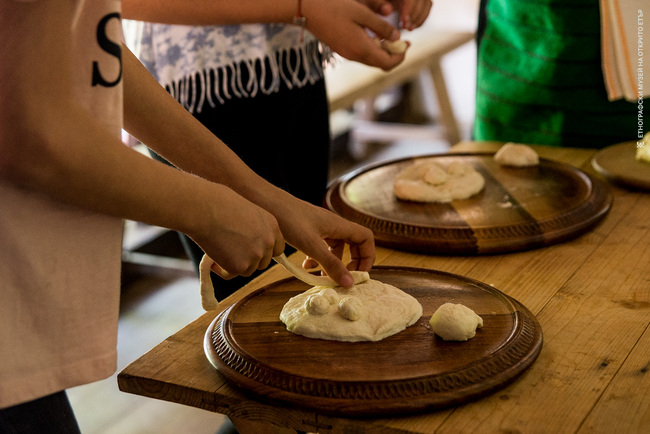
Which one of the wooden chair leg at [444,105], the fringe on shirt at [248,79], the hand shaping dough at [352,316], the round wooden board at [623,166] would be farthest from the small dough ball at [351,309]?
the wooden chair leg at [444,105]

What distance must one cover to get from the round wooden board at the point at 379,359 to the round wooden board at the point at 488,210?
207 mm

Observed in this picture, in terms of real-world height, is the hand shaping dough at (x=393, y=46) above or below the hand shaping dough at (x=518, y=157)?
above

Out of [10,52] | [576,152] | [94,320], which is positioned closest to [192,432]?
[576,152]

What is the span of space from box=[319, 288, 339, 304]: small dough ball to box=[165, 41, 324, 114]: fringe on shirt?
0.57m

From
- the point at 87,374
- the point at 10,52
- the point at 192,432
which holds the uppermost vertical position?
the point at 10,52

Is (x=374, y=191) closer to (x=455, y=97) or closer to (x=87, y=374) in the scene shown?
(x=87, y=374)

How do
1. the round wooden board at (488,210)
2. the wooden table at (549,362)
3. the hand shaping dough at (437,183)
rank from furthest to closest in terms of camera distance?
the hand shaping dough at (437,183), the round wooden board at (488,210), the wooden table at (549,362)

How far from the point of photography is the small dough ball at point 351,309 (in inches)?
33.8

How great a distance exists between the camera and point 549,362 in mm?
821

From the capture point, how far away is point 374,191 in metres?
1.40

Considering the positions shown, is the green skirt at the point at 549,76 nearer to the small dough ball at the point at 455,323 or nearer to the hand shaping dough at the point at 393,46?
the hand shaping dough at the point at 393,46

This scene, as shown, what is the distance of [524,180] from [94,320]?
3.19ft

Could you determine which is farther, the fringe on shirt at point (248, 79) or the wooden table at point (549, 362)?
the fringe on shirt at point (248, 79)

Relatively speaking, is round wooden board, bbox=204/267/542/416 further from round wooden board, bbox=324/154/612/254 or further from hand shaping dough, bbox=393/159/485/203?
hand shaping dough, bbox=393/159/485/203
